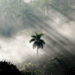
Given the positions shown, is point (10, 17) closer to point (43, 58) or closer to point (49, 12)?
point (49, 12)

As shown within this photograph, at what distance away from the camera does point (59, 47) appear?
387 ft

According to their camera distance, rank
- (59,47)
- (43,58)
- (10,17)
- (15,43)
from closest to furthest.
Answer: (43,58), (59,47), (15,43), (10,17)

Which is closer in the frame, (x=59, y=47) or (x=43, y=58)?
(x=43, y=58)

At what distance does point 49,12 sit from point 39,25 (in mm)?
31441

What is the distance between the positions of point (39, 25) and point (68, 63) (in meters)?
71.0

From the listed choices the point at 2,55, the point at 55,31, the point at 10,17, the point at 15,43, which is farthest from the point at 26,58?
the point at 10,17

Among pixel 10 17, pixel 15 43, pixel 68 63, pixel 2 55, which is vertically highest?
pixel 10 17

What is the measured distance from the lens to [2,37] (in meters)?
155

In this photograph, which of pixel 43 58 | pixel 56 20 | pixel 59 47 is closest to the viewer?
pixel 43 58

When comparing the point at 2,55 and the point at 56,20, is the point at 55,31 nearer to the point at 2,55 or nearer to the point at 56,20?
the point at 56,20

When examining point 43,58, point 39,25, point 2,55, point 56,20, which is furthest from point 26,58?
point 56,20

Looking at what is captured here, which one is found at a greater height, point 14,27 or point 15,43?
point 14,27

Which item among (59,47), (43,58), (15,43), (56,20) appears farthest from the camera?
(56,20)

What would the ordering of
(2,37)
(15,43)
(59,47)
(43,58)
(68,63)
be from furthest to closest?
(2,37)
(15,43)
(59,47)
(43,58)
(68,63)
